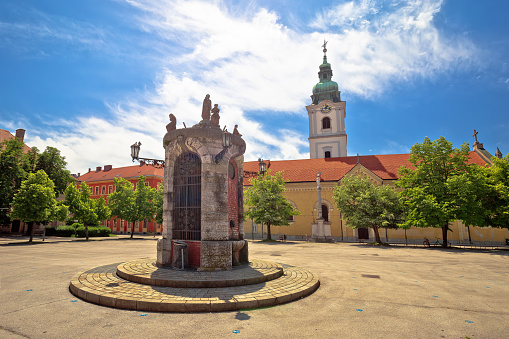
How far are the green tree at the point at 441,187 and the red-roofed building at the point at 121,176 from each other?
134 feet

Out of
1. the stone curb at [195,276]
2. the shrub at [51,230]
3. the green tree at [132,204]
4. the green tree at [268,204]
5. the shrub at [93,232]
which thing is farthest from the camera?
the shrub at [51,230]

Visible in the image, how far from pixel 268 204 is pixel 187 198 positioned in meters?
21.4

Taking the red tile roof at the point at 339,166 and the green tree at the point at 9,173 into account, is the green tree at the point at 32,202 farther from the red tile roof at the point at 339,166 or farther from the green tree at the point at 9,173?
the red tile roof at the point at 339,166

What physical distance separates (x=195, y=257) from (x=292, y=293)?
406 cm

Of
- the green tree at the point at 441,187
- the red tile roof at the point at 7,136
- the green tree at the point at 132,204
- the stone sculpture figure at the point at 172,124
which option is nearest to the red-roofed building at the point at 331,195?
the green tree at the point at 441,187

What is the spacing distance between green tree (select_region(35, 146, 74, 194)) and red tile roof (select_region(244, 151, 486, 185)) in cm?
2752

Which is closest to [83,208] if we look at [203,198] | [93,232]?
[93,232]

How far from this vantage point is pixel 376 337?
4875mm

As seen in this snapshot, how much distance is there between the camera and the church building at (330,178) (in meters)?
32.5

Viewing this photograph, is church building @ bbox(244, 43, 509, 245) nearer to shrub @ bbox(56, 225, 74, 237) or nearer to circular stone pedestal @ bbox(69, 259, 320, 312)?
circular stone pedestal @ bbox(69, 259, 320, 312)

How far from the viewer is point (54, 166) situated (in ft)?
127

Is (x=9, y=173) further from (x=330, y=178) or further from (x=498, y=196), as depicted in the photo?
(x=498, y=196)

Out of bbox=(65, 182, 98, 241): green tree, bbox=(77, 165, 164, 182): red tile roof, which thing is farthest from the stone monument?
bbox=(77, 165, 164, 182): red tile roof

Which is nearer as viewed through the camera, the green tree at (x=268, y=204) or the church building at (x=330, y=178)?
the green tree at (x=268, y=204)
